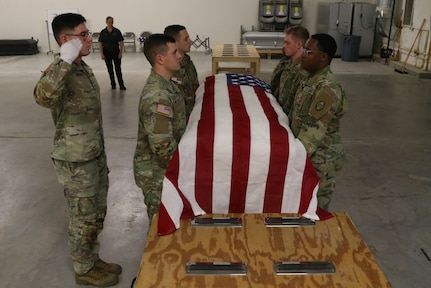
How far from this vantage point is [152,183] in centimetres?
215

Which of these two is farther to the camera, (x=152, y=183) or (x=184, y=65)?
(x=184, y=65)

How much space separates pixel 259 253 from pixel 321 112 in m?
0.87

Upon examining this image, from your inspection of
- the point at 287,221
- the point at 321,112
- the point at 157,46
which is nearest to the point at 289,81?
the point at 321,112

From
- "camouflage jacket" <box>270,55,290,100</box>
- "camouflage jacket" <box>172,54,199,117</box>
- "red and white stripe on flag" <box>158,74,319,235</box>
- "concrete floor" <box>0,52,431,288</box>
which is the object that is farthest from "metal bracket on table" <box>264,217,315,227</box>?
"camouflage jacket" <box>270,55,290,100</box>

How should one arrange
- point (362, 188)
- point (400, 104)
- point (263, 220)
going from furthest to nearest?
point (400, 104) < point (362, 188) < point (263, 220)

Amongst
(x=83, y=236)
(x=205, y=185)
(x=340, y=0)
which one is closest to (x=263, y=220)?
(x=205, y=185)

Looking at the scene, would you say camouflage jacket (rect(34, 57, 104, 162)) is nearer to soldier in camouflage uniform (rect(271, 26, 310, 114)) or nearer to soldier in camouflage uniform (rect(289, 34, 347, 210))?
soldier in camouflage uniform (rect(289, 34, 347, 210))

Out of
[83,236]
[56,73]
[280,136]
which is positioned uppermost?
[56,73]

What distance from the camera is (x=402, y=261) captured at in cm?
264

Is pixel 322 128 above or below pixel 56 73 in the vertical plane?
below

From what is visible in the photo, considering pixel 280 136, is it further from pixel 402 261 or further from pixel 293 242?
pixel 402 261

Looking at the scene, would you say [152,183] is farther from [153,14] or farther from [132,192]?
[153,14]

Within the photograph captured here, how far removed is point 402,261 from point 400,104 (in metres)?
4.62

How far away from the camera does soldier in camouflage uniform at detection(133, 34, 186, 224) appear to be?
188 cm
